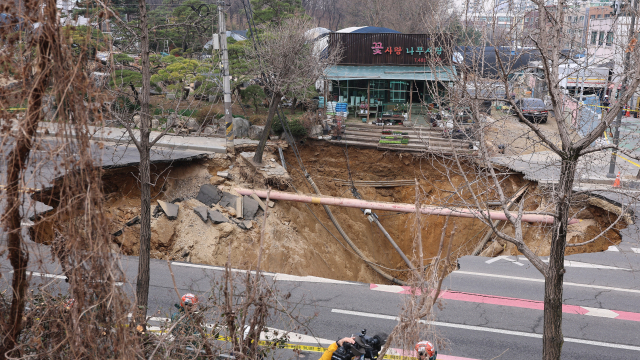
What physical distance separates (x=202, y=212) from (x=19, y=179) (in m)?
10.3

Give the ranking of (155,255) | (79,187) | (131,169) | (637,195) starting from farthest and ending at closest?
(131,169), (155,255), (637,195), (79,187)

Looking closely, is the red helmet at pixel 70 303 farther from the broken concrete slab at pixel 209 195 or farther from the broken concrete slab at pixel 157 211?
the broken concrete slab at pixel 209 195

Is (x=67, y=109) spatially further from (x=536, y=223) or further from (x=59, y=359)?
(x=536, y=223)

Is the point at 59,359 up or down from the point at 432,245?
up

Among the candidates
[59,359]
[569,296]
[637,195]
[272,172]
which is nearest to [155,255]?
[272,172]

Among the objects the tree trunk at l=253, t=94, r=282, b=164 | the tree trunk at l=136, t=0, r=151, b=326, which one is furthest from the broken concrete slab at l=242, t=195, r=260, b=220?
the tree trunk at l=136, t=0, r=151, b=326

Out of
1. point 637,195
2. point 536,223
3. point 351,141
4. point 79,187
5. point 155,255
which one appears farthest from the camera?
point 351,141

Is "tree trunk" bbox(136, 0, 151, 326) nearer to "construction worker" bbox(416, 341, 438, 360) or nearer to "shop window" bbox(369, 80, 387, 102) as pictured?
"construction worker" bbox(416, 341, 438, 360)

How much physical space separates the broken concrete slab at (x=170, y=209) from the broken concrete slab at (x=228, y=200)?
1453mm

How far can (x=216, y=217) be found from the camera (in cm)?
1428

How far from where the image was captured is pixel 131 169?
1560 centimetres

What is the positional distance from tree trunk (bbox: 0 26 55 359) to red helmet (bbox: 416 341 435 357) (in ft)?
14.0

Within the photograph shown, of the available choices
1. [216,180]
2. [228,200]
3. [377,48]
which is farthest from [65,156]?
[377,48]

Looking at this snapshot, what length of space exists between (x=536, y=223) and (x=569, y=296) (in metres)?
4.10
